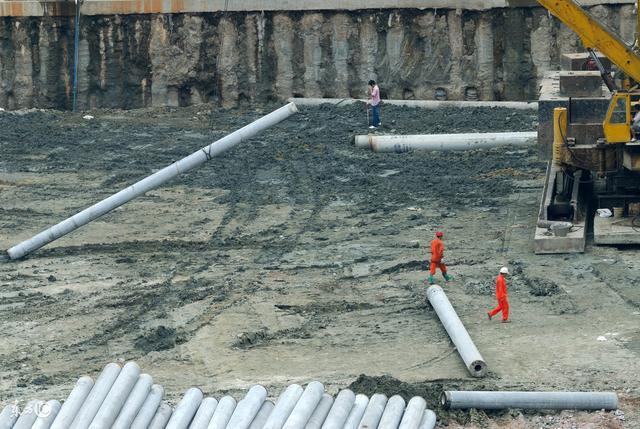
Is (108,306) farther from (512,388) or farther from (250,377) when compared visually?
(512,388)

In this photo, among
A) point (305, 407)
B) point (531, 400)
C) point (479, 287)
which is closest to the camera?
point (305, 407)

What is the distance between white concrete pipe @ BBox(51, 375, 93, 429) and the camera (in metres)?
11.8

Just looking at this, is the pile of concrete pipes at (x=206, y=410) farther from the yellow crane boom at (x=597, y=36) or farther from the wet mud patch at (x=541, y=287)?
the yellow crane boom at (x=597, y=36)

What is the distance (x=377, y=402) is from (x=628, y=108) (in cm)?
787

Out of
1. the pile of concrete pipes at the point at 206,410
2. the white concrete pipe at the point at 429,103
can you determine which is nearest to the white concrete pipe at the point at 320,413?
the pile of concrete pipes at the point at 206,410

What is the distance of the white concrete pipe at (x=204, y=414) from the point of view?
467 inches

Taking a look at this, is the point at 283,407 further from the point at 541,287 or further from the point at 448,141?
the point at 448,141

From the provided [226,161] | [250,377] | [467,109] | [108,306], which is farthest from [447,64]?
[250,377]

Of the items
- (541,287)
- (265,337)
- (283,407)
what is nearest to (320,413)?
(283,407)

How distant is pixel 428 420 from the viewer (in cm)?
1195

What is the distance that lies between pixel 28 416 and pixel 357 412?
3.08 m

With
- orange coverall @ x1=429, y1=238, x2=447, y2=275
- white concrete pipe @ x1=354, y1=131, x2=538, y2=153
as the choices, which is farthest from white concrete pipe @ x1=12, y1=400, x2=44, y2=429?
white concrete pipe @ x1=354, y1=131, x2=538, y2=153

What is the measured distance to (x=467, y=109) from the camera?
92.1 ft

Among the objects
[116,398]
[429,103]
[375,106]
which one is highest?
[375,106]
